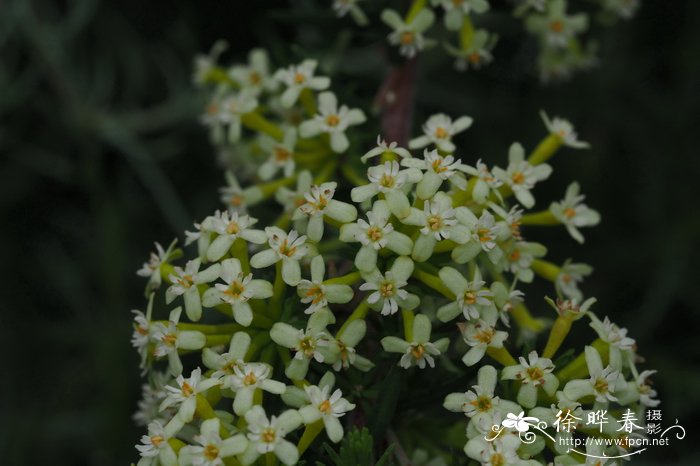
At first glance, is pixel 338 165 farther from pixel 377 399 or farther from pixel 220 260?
pixel 377 399

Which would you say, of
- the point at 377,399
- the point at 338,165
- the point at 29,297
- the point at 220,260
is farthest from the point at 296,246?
the point at 29,297

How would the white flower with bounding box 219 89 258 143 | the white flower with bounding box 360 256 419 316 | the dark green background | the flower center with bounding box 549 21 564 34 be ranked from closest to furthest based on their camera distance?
the white flower with bounding box 360 256 419 316, the white flower with bounding box 219 89 258 143, the flower center with bounding box 549 21 564 34, the dark green background

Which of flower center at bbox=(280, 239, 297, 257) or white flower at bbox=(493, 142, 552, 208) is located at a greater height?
white flower at bbox=(493, 142, 552, 208)

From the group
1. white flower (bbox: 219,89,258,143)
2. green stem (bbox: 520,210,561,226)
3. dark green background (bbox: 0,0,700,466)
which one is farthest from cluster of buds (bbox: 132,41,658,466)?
dark green background (bbox: 0,0,700,466)

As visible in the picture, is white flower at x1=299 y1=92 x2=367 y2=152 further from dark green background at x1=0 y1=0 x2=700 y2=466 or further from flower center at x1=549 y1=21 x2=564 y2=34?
dark green background at x1=0 y1=0 x2=700 y2=466

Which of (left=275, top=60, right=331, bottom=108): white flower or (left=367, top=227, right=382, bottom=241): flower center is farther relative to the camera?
(left=275, top=60, right=331, bottom=108): white flower

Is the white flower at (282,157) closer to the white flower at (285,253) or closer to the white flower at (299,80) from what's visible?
the white flower at (299,80)

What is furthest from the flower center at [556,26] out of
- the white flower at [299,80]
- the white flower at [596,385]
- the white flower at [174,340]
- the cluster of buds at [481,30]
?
the white flower at [174,340]
